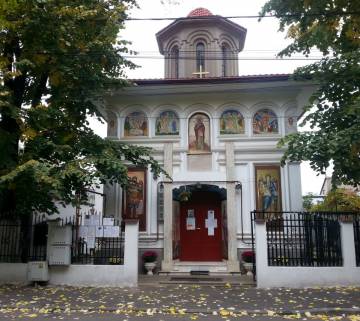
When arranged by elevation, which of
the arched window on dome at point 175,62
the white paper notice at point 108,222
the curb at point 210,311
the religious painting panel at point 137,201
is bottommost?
the curb at point 210,311

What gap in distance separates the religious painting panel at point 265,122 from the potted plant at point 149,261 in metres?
5.68

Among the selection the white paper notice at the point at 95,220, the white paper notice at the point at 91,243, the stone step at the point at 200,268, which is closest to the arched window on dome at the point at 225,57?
the stone step at the point at 200,268

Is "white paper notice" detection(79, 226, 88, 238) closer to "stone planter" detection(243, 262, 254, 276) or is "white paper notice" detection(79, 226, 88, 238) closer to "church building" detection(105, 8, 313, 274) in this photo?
"church building" detection(105, 8, 313, 274)

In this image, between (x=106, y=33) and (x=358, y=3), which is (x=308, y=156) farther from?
(x=106, y=33)

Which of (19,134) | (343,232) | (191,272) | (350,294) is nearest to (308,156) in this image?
(343,232)

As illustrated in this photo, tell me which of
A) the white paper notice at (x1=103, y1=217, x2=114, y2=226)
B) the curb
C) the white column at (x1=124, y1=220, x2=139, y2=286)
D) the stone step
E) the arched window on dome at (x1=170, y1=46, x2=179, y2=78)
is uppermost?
the arched window on dome at (x1=170, y1=46, x2=179, y2=78)

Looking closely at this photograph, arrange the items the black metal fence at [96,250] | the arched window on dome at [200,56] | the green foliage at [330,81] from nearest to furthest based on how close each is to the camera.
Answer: the green foliage at [330,81]
the black metal fence at [96,250]
the arched window on dome at [200,56]

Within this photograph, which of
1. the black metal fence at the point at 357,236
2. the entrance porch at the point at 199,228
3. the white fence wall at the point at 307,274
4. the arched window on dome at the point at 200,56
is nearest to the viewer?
the white fence wall at the point at 307,274

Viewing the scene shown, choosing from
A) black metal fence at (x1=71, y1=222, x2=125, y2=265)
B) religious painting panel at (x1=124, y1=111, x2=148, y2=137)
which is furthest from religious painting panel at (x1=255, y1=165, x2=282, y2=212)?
black metal fence at (x1=71, y1=222, x2=125, y2=265)

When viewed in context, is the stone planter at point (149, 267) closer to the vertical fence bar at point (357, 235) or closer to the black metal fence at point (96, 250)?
the black metal fence at point (96, 250)

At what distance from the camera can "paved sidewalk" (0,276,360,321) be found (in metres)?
8.17

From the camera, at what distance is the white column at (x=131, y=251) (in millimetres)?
11445

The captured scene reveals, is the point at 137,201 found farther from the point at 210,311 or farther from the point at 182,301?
the point at 210,311

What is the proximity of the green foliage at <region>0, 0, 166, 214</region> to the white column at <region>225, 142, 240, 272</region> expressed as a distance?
9.80 feet
